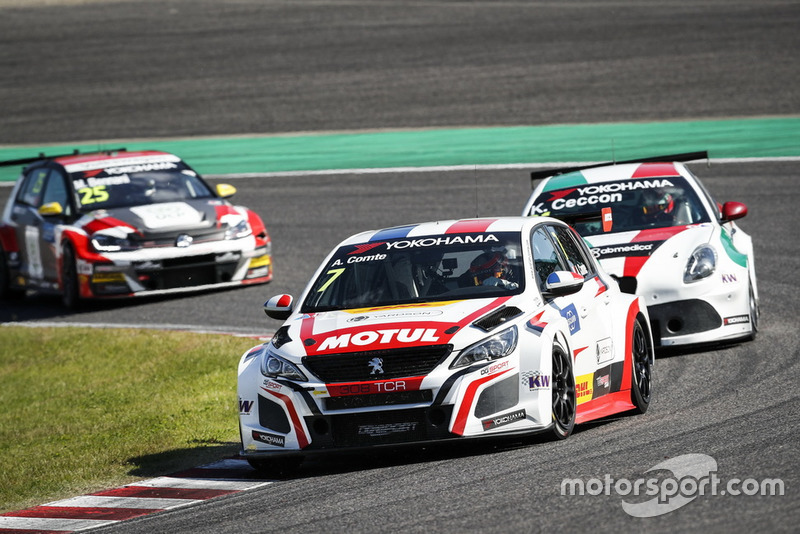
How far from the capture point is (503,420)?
7703 millimetres

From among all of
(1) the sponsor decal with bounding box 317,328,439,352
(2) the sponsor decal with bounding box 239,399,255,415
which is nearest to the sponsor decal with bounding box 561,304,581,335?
(1) the sponsor decal with bounding box 317,328,439,352

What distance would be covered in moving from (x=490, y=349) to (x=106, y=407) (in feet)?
16.1

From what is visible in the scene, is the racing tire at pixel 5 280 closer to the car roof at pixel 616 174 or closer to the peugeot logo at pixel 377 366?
the car roof at pixel 616 174

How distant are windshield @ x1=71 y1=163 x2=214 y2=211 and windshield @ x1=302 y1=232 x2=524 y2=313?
26.9 feet

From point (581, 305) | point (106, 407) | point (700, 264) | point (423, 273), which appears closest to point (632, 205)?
point (700, 264)

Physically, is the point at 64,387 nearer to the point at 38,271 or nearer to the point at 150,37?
the point at 38,271

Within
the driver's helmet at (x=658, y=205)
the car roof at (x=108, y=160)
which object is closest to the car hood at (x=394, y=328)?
the driver's helmet at (x=658, y=205)

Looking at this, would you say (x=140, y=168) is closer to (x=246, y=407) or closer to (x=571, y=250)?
(x=571, y=250)

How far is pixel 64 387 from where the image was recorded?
42.2ft

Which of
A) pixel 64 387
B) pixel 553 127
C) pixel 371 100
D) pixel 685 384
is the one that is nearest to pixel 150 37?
pixel 371 100

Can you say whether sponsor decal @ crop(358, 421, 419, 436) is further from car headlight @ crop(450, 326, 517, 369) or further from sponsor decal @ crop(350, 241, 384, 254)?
sponsor decal @ crop(350, 241, 384, 254)

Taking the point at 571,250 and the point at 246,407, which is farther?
the point at 571,250

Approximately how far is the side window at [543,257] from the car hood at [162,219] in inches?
303

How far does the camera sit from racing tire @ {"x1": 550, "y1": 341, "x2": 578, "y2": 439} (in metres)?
7.99
